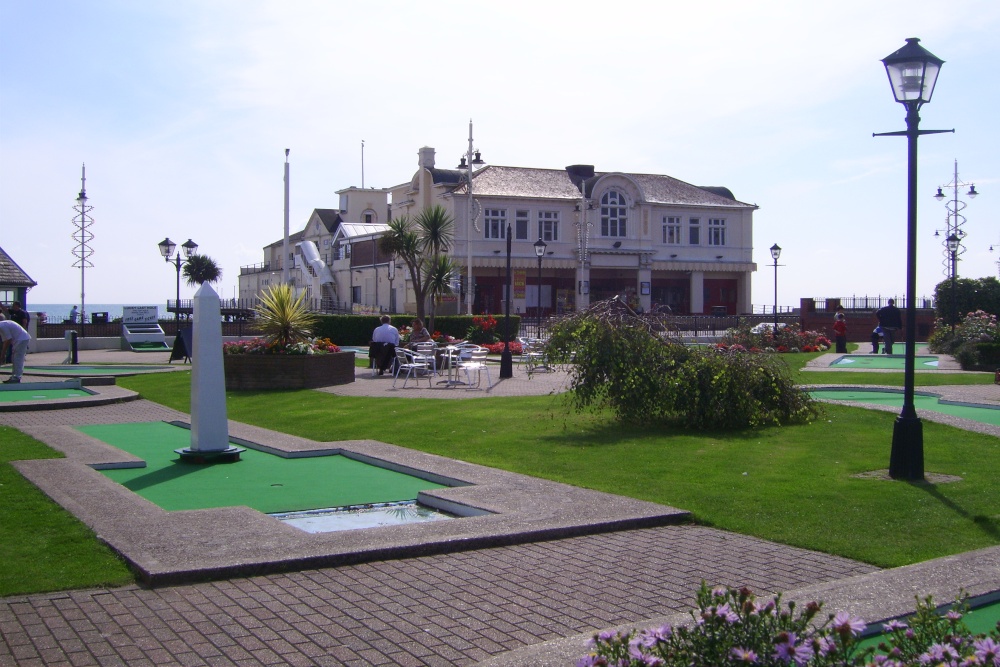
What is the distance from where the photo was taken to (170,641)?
466 centimetres

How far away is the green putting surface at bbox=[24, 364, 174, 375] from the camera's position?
2359 centimetres

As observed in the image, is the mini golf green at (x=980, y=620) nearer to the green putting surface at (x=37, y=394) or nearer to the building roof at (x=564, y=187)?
the green putting surface at (x=37, y=394)

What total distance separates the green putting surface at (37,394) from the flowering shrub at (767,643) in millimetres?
16527

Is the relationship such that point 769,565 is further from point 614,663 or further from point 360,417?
point 360,417

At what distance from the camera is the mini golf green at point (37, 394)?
58.3ft

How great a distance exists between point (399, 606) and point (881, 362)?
25836 millimetres

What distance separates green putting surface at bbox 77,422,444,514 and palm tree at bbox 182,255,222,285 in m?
84.6

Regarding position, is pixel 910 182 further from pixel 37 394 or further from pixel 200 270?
pixel 200 270

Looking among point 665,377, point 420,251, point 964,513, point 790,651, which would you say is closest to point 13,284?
point 420,251

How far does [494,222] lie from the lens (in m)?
54.1

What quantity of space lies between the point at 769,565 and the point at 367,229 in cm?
5943

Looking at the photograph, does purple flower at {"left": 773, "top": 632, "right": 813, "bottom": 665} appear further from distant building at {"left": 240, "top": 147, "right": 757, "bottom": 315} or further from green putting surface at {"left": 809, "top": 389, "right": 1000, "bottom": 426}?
distant building at {"left": 240, "top": 147, "right": 757, "bottom": 315}

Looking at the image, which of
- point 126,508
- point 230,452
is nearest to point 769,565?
point 126,508

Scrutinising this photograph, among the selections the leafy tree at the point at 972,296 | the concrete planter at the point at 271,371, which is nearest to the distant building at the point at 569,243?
the leafy tree at the point at 972,296
